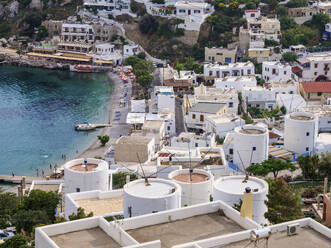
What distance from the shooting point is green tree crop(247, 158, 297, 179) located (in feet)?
106

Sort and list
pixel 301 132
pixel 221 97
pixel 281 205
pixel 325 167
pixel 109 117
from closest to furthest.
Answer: pixel 281 205 → pixel 325 167 → pixel 301 132 → pixel 221 97 → pixel 109 117

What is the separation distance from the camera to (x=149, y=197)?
19.4m

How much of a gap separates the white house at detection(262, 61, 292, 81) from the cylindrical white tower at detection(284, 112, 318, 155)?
53.4 feet

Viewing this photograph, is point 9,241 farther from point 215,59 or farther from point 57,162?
point 215,59

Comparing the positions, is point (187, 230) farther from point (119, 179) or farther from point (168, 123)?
point (168, 123)

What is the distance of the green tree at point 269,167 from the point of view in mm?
32344

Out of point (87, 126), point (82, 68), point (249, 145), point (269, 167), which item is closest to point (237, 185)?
point (269, 167)

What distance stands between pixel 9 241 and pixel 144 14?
165 ft

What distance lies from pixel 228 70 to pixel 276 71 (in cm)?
384

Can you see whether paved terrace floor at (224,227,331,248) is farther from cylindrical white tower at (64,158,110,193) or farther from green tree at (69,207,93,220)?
cylindrical white tower at (64,158,110,193)

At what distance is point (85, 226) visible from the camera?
1527 cm

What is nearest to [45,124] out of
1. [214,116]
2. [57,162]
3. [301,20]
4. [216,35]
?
[57,162]

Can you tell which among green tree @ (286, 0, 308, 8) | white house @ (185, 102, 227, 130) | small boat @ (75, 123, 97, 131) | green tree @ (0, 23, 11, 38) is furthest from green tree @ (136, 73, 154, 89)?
green tree @ (0, 23, 11, 38)

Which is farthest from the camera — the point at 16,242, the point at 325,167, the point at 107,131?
the point at 107,131
